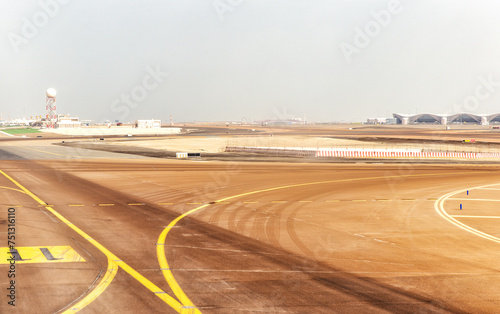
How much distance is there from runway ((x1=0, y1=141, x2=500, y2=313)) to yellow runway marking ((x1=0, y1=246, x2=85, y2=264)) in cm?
8

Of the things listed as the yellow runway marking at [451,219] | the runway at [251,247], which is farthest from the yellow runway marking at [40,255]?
the yellow runway marking at [451,219]

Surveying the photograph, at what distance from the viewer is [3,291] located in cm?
1121

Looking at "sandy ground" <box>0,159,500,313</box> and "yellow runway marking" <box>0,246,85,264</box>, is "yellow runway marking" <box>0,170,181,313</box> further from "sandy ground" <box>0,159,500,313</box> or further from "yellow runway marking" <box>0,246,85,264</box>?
"yellow runway marking" <box>0,246,85,264</box>

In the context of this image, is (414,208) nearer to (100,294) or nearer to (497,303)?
(497,303)

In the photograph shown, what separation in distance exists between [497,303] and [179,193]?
20436mm

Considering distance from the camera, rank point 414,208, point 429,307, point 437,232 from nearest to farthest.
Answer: point 429,307 < point 437,232 < point 414,208

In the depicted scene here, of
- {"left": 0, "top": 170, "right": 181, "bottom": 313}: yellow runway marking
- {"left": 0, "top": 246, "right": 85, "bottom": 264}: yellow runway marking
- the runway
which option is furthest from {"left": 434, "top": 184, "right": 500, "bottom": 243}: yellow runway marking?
{"left": 0, "top": 246, "right": 85, "bottom": 264}: yellow runway marking

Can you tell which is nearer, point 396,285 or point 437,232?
point 396,285

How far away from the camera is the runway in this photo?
11.0 m

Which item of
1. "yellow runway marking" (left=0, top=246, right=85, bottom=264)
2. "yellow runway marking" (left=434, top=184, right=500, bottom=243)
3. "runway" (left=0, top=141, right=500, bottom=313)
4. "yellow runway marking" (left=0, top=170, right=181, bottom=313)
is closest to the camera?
"yellow runway marking" (left=0, top=170, right=181, bottom=313)

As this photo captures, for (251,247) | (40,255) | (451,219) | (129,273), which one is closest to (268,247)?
(251,247)

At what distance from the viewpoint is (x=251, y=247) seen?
15.9m

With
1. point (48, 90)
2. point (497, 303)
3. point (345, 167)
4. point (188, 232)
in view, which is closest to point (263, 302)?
point (497, 303)

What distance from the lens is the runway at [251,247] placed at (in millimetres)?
11031
